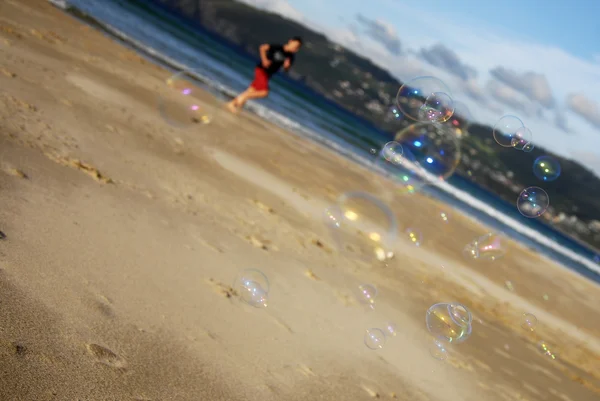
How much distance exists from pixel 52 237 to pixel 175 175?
3.36 meters

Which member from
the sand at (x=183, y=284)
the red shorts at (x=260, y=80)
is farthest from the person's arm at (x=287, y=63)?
the sand at (x=183, y=284)

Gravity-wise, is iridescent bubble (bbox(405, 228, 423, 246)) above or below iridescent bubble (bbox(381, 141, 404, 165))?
below

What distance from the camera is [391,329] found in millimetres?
6062

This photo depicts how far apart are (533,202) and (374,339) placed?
5.19 meters

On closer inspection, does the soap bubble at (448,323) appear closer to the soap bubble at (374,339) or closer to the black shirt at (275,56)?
the soap bubble at (374,339)

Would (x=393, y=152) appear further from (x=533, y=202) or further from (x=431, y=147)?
(x=533, y=202)

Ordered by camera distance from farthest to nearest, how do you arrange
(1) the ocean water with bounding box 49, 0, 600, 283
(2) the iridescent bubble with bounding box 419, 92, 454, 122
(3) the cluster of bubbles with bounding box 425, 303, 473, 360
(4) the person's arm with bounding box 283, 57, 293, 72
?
(1) the ocean water with bounding box 49, 0, 600, 283 → (4) the person's arm with bounding box 283, 57, 293, 72 → (2) the iridescent bubble with bounding box 419, 92, 454, 122 → (3) the cluster of bubbles with bounding box 425, 303, 473, 360

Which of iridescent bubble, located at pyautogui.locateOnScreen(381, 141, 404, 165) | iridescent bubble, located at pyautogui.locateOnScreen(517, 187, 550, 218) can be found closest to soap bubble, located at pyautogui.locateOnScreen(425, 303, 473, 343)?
iridescent bubble, located at pyautogui.locateOnScreen(517, 187, 550, 218)

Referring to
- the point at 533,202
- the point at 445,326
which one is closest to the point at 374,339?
the point at 445,326

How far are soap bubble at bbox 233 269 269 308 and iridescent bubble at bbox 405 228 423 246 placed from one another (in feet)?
26.8

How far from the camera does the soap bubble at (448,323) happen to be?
624 centimetres

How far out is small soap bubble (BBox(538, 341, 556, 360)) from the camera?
30.6 feet

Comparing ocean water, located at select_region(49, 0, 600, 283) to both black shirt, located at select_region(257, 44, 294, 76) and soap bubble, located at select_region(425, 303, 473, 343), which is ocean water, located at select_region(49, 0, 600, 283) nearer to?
black shirt, located at select_region(257, 44, 294, 76)

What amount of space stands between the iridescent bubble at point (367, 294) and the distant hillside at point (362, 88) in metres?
82.2
